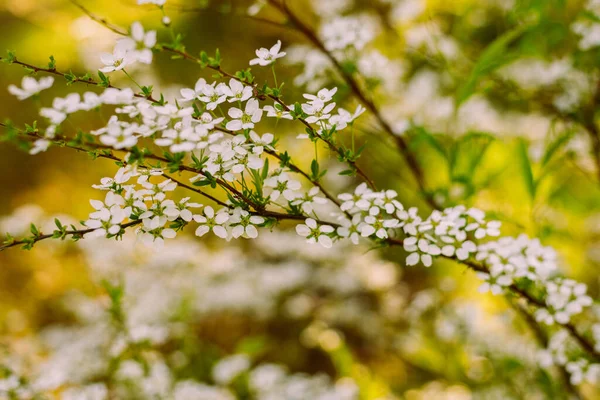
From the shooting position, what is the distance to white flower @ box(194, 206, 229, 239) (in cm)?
68

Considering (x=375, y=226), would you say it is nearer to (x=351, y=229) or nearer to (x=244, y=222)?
(x=351, y=229)

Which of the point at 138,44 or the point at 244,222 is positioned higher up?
the point at 138,44

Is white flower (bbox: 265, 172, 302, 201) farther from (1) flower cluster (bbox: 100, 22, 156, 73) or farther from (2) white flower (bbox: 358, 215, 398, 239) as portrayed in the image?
(1) flower cluster (bbox: 100, 22, 156, 73)

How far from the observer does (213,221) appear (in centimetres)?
71

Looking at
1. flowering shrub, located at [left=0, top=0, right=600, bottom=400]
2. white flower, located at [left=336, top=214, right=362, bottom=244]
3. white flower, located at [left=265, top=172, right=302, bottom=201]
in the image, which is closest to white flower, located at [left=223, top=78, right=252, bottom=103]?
flowering shrub, located at [left=0, top=0, right=600, bottom=400]

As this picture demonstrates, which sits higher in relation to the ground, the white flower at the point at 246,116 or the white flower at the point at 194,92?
the white flower at the point at 194,92

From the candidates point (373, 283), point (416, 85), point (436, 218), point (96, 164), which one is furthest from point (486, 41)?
point (96, 164)

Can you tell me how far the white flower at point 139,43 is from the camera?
60cm

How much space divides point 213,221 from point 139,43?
0.24 meters

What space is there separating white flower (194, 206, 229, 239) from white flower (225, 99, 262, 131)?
0.11 metres

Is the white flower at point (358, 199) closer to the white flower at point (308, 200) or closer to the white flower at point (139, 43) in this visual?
the white flower at point (308, 200)

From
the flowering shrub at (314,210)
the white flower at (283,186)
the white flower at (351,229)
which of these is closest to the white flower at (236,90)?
the flowering shrub at (314,210)

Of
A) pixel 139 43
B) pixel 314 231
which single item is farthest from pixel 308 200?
pixel 139 43

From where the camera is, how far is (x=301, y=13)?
7.63ft
